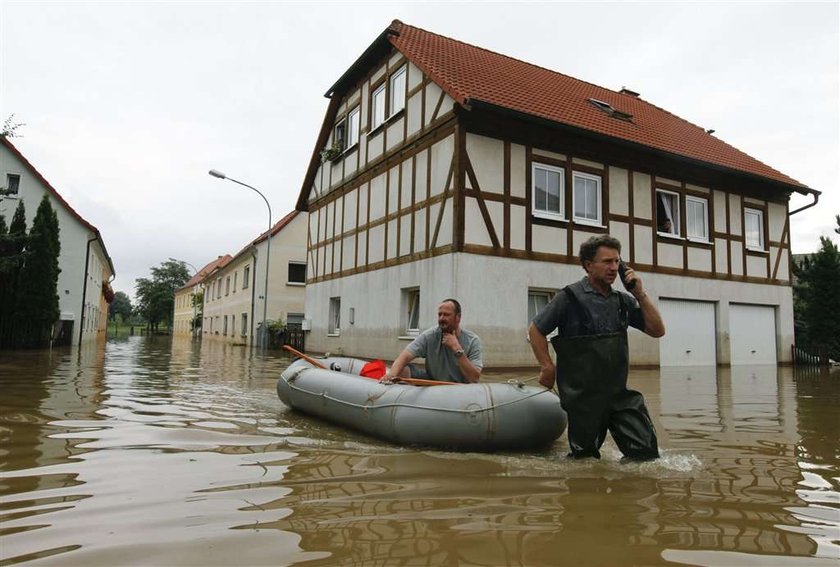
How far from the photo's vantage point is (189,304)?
5316 cm

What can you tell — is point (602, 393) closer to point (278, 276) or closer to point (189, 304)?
point (278, 276)

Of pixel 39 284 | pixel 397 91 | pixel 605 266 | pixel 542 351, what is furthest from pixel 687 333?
pixel 39 284

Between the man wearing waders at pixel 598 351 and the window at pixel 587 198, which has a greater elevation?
the window at pixel 587 198

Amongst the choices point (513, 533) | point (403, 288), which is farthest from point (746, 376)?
point (513, 533)

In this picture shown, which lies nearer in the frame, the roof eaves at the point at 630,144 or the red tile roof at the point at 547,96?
the roof eaves at the point at 630,144

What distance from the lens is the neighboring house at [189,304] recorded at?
46181mm

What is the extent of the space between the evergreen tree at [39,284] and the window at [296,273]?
9.76 meters

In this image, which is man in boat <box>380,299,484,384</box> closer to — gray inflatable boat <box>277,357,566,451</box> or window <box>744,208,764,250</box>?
gray inflatable boat <box>277,357,566,451</box>

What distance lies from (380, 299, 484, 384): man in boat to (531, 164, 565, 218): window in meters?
7.70

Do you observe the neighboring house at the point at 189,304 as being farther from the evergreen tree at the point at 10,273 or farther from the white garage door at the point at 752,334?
the white garage door at the point at 752,334

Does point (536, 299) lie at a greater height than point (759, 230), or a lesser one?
lesser

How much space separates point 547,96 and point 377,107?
15.0ft

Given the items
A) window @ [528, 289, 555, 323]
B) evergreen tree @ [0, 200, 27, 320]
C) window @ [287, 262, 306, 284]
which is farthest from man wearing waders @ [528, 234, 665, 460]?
window @ [287, 262, 306, 284]

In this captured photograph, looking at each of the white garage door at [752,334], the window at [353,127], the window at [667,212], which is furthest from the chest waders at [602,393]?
the window at [353,127]
